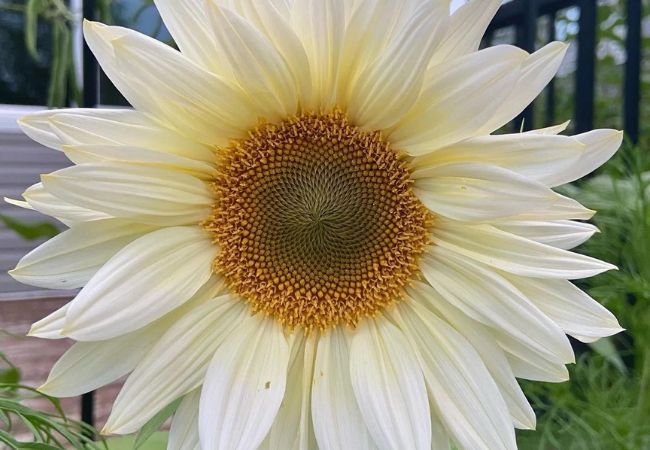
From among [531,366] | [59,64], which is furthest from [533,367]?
[59,64]

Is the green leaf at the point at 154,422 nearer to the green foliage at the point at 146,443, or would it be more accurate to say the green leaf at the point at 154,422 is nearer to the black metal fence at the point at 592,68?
the green foliage at the point at 146,443

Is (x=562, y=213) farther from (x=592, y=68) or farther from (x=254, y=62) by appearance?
(x=592, y=68)

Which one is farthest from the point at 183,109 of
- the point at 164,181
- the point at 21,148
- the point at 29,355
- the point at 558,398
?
the point at 21,148

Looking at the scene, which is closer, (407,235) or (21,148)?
(407,235)

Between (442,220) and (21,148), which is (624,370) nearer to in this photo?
(442,220)

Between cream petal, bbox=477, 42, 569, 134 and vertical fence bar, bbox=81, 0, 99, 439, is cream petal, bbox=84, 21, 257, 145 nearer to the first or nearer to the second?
cream petal, bbox=477, 42, 569, 134

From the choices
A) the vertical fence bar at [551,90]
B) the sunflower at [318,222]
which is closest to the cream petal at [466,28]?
the sunflower at [318,222]
